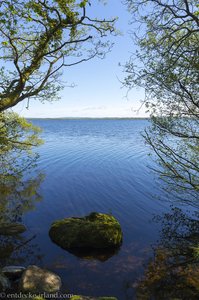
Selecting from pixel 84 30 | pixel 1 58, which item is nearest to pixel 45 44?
pixel 1 58

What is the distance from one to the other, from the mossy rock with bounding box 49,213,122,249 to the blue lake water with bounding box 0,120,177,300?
0.57 meters

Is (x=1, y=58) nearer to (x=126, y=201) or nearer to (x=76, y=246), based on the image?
(x=76, y=246)

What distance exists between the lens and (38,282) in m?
11.5

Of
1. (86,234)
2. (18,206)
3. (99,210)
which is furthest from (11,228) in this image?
(99,210)

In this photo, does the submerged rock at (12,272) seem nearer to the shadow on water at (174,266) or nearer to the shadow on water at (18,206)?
the shadow on water at (18,206)

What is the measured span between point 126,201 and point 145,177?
28.2 ft

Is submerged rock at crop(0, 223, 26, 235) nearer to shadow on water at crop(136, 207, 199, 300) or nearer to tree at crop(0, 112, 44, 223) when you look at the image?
tree at crop(0, 112, 44, 223)

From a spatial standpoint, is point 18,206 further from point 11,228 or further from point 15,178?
point 15,178

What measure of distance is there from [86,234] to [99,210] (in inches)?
255

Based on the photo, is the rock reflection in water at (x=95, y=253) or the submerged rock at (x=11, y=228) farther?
the submerged rock at (x=11, y=228)

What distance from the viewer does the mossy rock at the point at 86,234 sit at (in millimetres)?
15852

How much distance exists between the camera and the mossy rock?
15.9 m

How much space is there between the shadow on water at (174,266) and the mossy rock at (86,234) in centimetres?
277

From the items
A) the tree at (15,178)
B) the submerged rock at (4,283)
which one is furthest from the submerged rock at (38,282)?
the tree at (15,178)
